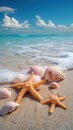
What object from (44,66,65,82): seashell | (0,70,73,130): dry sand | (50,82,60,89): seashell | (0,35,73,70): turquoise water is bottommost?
(0,35,73,70): turquoise water

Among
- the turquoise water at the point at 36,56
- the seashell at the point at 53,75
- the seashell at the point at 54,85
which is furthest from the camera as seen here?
the turquoise water at the point at 36,56

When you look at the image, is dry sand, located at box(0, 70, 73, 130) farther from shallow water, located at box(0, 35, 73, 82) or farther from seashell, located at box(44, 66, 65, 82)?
shallow water, located at box(0, 35, 73, 82)

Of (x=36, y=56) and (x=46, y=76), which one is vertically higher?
(x=46, y=76)

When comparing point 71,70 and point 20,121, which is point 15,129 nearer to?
point 20,121

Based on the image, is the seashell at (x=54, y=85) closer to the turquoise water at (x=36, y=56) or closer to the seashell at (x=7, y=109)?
the seashell at (x=7, y=109)

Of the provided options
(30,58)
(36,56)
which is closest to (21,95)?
(30,58)

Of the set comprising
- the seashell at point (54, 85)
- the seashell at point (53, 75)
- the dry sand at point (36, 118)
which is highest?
the seashell at point (53, 75)

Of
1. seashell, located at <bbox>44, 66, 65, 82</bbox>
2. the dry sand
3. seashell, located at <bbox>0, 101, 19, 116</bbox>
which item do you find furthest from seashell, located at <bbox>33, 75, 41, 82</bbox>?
seashell, located at <bbox>0, 101, 19, 116</bbox>

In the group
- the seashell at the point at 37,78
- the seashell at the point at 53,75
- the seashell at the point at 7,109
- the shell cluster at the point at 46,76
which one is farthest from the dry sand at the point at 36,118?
the seashell at the point at 53,75

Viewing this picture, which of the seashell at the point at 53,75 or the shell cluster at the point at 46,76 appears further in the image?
the seashell at the point at 53,75

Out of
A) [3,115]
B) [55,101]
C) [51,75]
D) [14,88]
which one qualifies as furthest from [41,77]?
[3,115]

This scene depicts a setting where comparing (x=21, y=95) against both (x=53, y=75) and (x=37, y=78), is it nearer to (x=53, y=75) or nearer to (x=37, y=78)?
(x=37, y=78)
